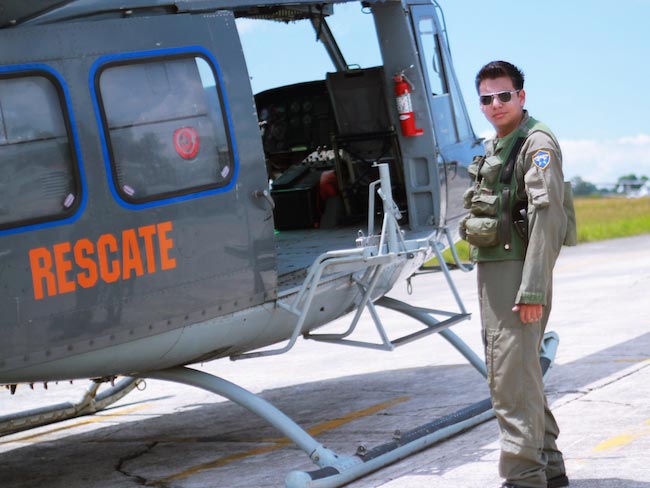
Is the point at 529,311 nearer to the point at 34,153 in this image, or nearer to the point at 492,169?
the point at 492,169

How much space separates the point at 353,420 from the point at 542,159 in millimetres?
3440

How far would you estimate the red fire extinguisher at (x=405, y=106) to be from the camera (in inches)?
328

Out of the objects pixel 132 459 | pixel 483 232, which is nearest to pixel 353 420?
pixel 132 459

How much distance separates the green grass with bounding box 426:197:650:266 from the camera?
27734 mm

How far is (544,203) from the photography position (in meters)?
5.21

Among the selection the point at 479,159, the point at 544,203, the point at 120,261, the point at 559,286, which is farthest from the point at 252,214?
the point at 559,286

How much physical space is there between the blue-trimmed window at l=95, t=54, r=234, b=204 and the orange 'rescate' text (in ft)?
0.69

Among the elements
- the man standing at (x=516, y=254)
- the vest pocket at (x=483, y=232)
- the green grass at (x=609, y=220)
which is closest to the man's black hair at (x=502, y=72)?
the man standing at (x=516, y=254)

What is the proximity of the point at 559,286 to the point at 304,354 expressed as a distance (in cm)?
562

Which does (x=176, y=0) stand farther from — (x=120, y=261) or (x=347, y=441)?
(x=347, y=441)

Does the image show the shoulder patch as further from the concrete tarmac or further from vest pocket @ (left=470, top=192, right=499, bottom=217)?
the concrete tarmac

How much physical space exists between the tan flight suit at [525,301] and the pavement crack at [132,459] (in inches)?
98.0

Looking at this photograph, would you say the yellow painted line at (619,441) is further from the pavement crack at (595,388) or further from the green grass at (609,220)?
the green grass at (609,220)

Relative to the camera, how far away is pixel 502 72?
18.1 feet
